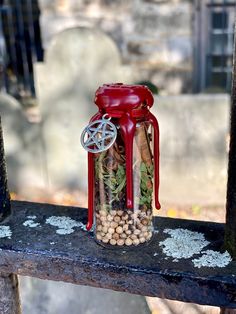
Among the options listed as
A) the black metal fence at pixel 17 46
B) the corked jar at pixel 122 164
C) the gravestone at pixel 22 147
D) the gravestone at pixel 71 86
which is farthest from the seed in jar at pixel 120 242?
the black metal fence at pixel 17 46

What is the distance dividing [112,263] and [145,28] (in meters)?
3.86

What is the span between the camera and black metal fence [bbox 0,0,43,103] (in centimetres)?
542

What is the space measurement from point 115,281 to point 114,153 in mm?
281

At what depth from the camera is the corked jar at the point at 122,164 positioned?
113 cm

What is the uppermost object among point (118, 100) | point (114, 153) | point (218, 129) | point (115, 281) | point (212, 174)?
point (118, 100)

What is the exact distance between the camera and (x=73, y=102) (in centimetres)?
375

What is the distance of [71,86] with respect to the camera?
3.74 metres

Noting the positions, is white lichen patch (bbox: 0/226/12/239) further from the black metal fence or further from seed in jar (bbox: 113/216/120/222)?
the black metal fence

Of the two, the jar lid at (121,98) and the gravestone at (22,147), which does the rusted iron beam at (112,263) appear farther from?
the gravestone at (22,147)

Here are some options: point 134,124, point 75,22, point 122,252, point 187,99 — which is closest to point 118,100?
point 134,124

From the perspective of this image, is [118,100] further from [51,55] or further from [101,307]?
[51,55]

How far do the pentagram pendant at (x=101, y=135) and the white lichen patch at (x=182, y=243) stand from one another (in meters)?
0.27

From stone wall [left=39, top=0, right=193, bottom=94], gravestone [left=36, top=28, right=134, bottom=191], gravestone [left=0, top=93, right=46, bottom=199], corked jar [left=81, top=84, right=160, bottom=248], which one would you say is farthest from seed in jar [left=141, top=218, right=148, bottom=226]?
stone wall [left=39, top=0, right=193, bottom=94]

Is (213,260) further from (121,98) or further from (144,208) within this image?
(121,98)
